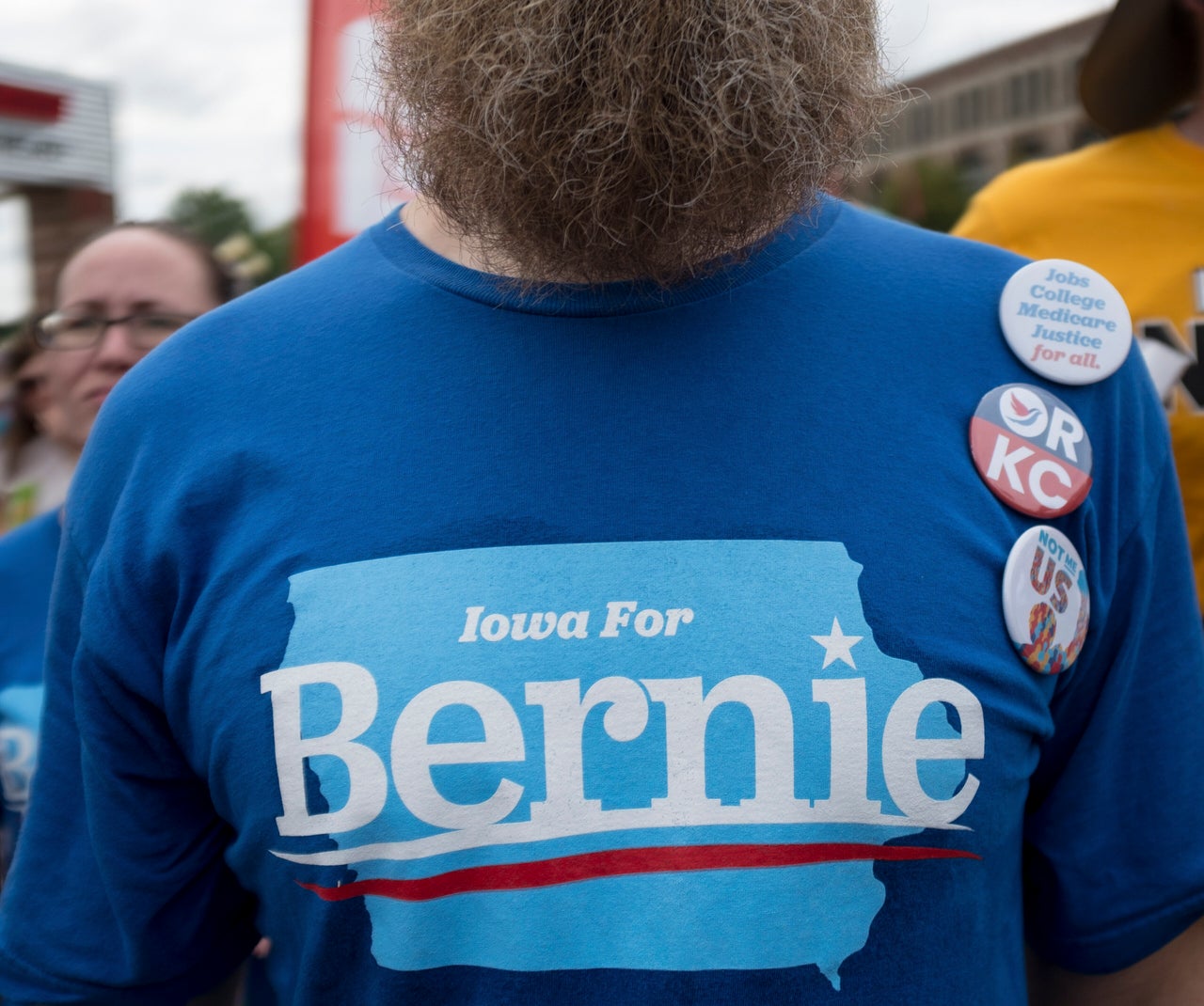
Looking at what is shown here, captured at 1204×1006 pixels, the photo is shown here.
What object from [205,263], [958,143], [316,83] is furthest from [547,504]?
[958,143]

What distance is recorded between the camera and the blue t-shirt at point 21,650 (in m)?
2.15

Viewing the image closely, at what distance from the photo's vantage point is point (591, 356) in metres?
1.11

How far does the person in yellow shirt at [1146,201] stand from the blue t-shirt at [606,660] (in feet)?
2.49

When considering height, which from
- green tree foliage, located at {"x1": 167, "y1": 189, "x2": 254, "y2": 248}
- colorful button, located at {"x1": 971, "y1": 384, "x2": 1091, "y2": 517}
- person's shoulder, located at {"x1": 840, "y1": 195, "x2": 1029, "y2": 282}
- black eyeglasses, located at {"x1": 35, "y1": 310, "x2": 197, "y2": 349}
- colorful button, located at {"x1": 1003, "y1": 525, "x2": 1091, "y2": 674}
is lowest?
green tree foliage, located at {"x1": 167, "y1": 189, "x2": 254, "y2": 248}

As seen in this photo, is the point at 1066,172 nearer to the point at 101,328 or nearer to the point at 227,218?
the point at 101,328

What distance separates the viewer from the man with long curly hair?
39.7 inches

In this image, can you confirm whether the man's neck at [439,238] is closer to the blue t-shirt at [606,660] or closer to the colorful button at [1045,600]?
the blue t-shirt at [606,660]

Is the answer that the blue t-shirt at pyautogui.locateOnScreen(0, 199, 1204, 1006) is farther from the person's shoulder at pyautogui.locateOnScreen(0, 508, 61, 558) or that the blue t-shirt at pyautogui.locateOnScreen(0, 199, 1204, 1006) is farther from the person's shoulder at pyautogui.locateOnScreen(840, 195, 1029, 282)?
the person's shoulder at pyautogui.locateOnScreen(0, 508, 61, 558)

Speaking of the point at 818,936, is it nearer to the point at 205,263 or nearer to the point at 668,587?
the point at 668,587

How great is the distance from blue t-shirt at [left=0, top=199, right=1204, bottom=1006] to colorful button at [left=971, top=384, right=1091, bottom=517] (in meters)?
0.02

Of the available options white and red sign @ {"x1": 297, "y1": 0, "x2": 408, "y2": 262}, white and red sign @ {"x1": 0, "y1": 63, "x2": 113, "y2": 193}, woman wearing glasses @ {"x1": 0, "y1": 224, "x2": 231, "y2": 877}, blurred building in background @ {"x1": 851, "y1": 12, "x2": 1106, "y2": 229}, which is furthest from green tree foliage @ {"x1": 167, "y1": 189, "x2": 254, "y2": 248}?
woman wearing glasses @ {"x1": 0, "y1": 224, "x2": 231, "y2": 877}

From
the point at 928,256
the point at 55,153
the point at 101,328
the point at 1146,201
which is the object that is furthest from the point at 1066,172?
the point at 55,153

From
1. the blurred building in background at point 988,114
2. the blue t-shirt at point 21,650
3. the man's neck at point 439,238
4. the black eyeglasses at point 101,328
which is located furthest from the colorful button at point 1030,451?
the blurred building in background at point 988,114

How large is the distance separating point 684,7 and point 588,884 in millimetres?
713
